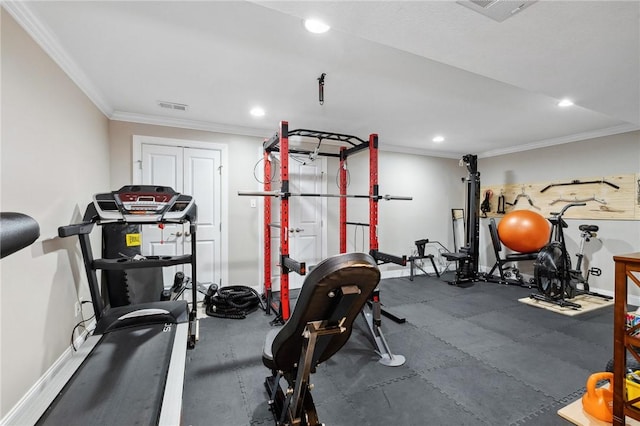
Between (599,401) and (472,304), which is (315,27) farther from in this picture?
(472,304)

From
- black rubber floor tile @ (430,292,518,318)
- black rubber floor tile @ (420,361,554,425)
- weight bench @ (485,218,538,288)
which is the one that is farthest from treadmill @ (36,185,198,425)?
weight bench @ (485,218,538,288)

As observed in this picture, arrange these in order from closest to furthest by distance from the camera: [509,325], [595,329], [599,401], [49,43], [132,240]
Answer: [599,401], [49,43], [132,240], [595,329], [509,325]

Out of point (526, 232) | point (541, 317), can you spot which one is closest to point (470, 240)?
point (526, 232)

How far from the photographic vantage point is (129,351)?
1879 mm

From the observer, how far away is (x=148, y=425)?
1.29m

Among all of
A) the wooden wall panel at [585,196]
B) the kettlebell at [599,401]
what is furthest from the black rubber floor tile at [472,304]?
the kettlebell at [599,401]

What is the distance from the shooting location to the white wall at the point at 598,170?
4.00 metres

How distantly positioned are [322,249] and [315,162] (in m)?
1.45

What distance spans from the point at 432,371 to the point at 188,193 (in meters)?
3.50

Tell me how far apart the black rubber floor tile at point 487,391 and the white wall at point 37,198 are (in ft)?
8.96

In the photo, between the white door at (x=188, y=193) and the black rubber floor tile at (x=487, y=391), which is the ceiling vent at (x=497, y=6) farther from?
the white door at (x=188, y=193)

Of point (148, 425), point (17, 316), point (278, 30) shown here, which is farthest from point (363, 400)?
point (278, 30)

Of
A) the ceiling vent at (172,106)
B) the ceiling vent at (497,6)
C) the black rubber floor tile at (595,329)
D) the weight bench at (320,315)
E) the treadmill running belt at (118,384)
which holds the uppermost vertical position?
the ceiling vent at (172,106)

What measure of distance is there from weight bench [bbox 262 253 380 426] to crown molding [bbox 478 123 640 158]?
5.10m
